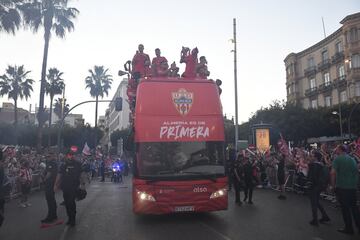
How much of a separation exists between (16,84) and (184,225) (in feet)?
176

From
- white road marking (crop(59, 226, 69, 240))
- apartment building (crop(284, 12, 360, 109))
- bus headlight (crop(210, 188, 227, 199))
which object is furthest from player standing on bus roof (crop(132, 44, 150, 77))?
apartment building (crop(284, 12, 360, 109))

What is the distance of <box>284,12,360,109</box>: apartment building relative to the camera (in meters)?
51.6

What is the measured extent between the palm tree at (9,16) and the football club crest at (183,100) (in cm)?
1745

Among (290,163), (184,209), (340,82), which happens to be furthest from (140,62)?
(340,82)

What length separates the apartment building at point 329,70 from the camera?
5162 centimetres

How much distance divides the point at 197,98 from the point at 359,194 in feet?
21.4

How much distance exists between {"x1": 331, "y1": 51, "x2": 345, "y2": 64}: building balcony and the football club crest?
167 ft

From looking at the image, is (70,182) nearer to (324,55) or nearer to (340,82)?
(340,82)

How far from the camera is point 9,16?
75.4ft

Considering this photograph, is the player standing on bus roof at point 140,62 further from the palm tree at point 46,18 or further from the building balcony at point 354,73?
the building balcony at point 354,73

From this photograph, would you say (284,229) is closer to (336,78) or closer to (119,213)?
(119,213)

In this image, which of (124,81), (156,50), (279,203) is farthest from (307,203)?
(124,81)

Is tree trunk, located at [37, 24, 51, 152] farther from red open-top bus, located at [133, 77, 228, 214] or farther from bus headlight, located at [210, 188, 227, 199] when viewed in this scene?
bus headlight, located at [210, 188, 227, 199]

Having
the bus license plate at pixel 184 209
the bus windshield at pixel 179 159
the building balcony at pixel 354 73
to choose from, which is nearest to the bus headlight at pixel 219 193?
the bus windshield at pixel 179 159
